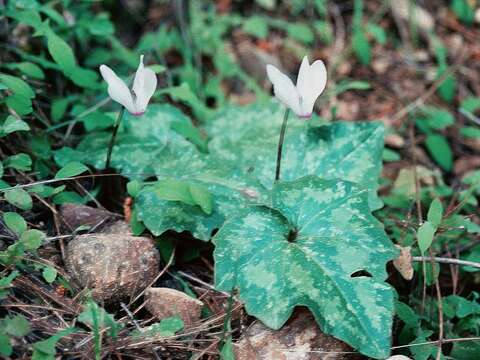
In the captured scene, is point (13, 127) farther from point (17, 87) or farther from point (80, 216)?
point (80, 216)

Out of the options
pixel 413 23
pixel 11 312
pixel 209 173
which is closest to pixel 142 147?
pixel 209 173

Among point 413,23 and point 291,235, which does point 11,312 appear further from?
point 413,23

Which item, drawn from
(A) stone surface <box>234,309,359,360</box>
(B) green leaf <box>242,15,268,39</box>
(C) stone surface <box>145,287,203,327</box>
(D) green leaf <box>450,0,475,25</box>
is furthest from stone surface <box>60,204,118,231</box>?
(D) green leaf <box>450,0,475,25</box>

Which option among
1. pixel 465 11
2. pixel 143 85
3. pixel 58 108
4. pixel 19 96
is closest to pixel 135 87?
pixel 143 85

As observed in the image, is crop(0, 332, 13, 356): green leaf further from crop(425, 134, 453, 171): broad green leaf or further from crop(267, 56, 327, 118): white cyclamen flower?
crop(425, 134, 453, 171): broad green leaf

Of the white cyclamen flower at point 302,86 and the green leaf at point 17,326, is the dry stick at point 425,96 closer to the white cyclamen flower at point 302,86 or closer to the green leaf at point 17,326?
the white cyclamen flower at point 302,86

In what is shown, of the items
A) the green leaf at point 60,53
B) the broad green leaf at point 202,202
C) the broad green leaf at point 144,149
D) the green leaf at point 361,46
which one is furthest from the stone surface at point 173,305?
the green leaf at point 361,46
